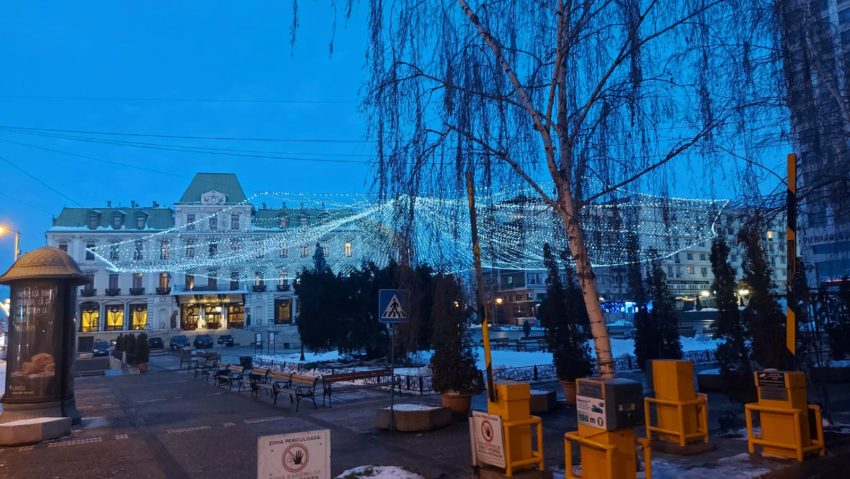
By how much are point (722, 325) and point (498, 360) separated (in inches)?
595

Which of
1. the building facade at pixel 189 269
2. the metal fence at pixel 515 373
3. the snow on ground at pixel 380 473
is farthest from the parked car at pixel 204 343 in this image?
the snow on ground at pixel 380 473

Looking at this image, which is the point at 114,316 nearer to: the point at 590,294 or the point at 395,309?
the point at 395,309

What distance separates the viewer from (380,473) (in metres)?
7.16

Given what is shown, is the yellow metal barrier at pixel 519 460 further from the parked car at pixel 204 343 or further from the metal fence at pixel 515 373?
the parked car at pixel 204 343

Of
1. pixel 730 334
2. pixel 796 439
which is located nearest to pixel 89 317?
pixel 730 334

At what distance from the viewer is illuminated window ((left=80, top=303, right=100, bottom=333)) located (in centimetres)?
6556

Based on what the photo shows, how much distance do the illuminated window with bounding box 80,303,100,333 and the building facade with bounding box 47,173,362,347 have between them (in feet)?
0.32

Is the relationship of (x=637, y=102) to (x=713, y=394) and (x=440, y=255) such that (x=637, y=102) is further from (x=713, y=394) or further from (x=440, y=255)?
(x=713, y=394)

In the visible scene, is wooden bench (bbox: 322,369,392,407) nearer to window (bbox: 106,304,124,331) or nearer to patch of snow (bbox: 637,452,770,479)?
patch of snow (bbox: 637,452,770,479)

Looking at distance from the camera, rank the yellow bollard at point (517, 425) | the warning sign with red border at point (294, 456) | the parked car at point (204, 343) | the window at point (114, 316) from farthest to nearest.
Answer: the window at point (114, 316) < the parked car at point (204, 343) < the yellow bollard at point (517, 425) < the warning sign with red border at point (294, 456)

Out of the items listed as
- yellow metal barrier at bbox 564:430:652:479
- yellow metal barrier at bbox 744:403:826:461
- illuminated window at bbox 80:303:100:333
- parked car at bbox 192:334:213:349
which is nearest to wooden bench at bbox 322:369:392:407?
yellow metal barrier at bbox 564:430:652:479

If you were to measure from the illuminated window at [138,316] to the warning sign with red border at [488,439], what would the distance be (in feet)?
223

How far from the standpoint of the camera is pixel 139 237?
67.7 metres

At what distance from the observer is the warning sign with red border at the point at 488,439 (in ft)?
22.6
